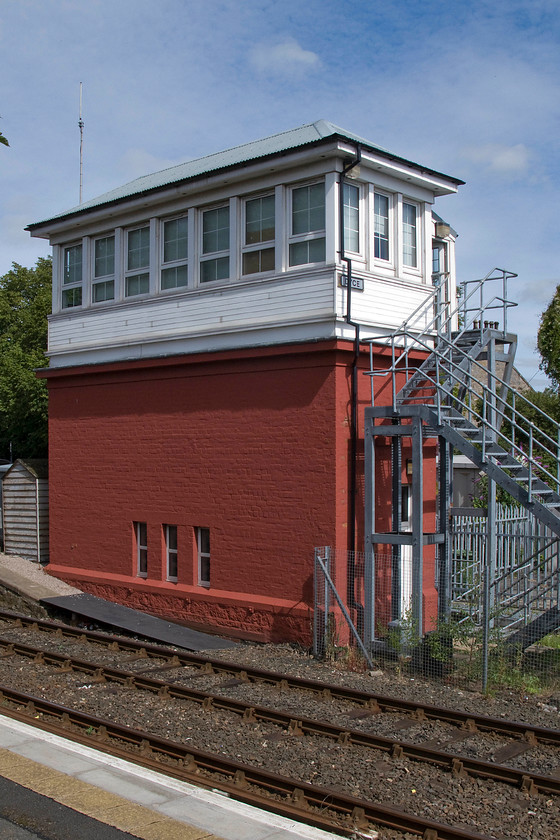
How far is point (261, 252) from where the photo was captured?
14664 mm

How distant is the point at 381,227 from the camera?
48.1 ft

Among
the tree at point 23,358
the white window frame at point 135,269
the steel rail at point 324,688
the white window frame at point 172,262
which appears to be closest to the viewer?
the steel rail at point 324,688

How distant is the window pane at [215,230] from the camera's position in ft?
50.3

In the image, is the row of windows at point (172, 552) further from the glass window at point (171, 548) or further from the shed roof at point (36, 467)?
the shed roof at point (36, 467)

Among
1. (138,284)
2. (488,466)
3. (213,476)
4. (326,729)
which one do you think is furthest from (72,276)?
(326,729)

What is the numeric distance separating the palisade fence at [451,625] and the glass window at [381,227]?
477cm

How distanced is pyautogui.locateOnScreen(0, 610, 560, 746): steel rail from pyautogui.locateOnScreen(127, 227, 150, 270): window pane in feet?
23.5

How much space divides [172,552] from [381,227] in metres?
7.20

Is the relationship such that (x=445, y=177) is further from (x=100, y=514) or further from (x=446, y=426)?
(x=100, y=514)

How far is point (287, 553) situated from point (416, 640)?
2.75 meters

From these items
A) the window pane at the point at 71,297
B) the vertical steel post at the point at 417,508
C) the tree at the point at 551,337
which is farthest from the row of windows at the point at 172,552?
the tree at the point at 551,337

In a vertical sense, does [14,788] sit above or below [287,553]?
below

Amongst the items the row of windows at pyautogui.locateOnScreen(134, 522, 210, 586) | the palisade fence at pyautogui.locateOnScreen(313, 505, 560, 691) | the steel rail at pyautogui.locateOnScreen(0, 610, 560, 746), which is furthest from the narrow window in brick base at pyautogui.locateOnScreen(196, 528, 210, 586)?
the palisade fence at pyautogui.locateOnScreen(313, 505, 560, 691)

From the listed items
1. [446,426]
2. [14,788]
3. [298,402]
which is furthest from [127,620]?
[14,788]
